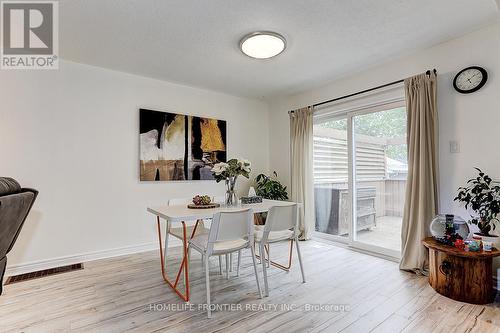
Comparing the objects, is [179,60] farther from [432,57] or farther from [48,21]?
[432,57]

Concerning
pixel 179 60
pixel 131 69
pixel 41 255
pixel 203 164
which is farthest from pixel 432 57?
pixel 41 255

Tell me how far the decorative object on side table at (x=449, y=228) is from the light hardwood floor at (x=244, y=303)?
0.49 m

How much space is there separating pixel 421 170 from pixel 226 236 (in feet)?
7.20

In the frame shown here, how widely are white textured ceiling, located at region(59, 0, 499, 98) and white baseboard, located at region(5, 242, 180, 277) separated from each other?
7.79 feet

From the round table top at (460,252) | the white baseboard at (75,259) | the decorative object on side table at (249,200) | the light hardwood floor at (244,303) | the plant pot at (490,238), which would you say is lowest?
the light hardwood floor at (244,303)

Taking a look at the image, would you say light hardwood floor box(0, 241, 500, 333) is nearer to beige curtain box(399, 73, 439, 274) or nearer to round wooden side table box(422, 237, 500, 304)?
round wooden side table box(422, 237, 500, 304)

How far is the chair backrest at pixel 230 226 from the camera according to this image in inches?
80.7

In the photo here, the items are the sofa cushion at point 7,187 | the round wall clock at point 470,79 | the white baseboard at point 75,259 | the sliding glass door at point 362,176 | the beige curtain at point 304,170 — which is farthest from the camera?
the beige curtain at point 304,170

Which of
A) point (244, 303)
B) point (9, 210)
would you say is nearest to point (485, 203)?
point (244, 303)

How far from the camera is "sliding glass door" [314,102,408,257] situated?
330 cm

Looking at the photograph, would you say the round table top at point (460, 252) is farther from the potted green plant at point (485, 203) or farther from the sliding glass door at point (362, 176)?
the sliding glass door at point (362, 176)

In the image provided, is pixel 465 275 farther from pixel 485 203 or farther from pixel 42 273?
pixel 42 273

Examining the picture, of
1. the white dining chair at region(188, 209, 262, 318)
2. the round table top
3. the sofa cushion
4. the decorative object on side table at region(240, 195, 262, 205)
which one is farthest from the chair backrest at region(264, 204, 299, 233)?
the sofa cushion

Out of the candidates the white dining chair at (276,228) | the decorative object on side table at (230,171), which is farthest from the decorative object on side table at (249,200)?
the white dining chair at (276,228)
